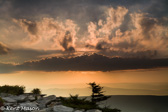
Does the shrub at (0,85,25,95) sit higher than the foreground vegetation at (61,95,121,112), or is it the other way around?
the shrub at (0,85,25,95)

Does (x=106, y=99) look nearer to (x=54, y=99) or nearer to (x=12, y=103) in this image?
(x=54, y=99)

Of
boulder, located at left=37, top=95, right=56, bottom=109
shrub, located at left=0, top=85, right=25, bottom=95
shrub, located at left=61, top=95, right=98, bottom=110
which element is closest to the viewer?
shrub, located at left=61, top=95, right=98, bottom=110

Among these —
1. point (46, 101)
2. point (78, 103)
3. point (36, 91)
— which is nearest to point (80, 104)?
point (78, 103)

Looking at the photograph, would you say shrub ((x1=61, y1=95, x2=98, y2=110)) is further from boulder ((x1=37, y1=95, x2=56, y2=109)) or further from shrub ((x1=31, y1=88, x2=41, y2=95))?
shrub ((x1=31, y1=88, x2=41, y2=95))

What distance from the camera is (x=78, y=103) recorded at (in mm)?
18922

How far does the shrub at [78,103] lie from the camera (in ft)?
57.6

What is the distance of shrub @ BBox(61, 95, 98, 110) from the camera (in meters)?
17.6

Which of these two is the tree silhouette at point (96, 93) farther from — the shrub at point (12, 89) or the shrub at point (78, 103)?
the shrub at point (12, 89)

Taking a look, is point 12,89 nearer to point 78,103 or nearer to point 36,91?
point 36,91

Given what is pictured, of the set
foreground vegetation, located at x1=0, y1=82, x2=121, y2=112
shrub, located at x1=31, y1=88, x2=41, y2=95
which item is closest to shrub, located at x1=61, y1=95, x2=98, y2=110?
foreground vegetation, located at x1=0, y1=82, x2=121, y2=112

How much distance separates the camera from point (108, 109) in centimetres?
1873

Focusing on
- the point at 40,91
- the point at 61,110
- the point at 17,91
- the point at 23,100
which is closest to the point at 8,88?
the point at 17,91

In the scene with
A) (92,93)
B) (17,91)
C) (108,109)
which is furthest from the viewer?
(17,91)

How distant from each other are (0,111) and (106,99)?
11.5 meters
